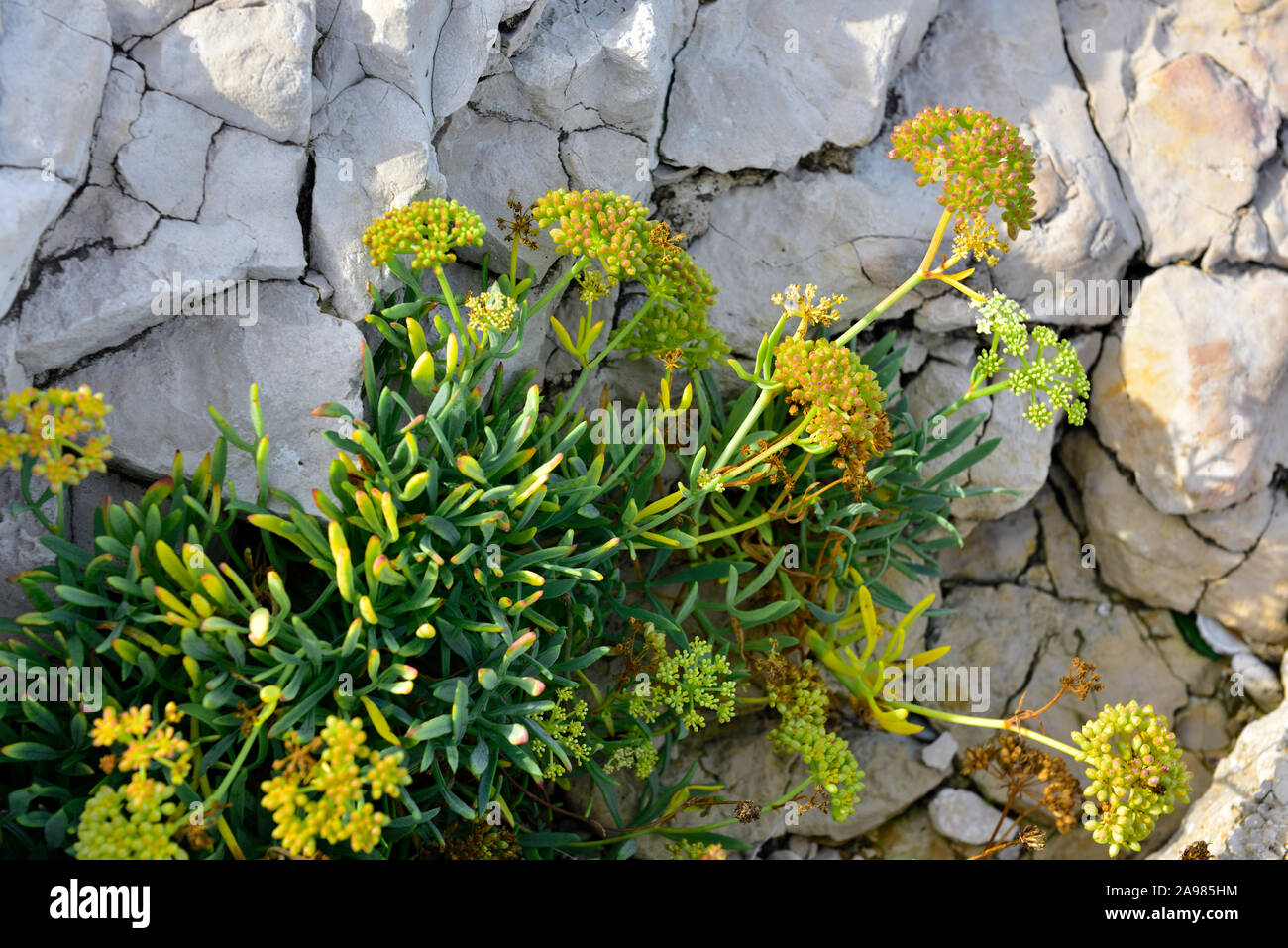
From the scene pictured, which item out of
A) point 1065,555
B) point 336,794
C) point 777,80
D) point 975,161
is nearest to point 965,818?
point 1065,555

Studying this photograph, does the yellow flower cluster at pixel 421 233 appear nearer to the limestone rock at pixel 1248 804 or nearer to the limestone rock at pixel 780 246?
the limestone rock at pixel 780 246

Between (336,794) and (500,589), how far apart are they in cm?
95

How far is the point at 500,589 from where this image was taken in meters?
3.35

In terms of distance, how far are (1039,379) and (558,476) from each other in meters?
1.76

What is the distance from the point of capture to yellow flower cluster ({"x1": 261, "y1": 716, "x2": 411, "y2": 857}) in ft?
8.38

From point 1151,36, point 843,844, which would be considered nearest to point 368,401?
point 843,844

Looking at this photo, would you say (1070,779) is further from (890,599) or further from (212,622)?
(212,622)

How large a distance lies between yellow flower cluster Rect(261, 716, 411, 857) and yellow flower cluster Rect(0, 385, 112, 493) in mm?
1028

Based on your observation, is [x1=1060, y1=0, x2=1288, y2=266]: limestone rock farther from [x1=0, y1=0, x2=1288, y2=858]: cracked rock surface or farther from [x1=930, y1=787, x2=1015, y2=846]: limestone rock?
[x1=930, y1=787, x2=1015, y2=846]: limestone rock

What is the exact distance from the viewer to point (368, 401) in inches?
135

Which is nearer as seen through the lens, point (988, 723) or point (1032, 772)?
point (988, 723)

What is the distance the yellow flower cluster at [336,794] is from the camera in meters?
2.55

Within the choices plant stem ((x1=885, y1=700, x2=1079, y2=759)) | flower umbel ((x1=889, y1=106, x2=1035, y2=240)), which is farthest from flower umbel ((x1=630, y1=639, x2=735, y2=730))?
flower umbel ((x1=889, y1=106, x2=1035, y2=240))

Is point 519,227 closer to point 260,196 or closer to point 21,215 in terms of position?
point 260,196
